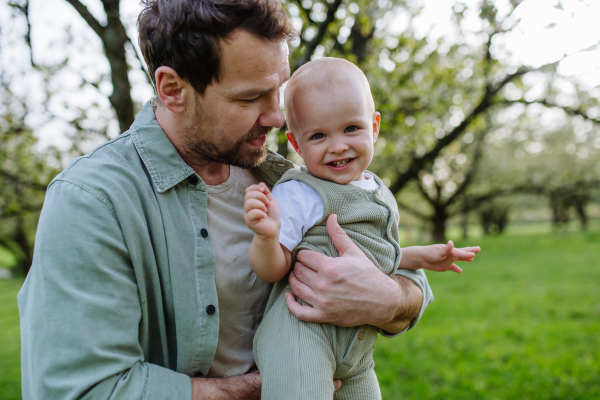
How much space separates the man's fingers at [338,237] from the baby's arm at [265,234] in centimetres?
21

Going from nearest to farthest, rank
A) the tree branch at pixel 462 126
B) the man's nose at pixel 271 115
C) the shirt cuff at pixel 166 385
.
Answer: the shirt cuff at pixel 166 385 < the man's nose at pixel 271 115 < the tree branch at pixel 462 126

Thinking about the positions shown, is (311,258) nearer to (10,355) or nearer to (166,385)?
(166,385)

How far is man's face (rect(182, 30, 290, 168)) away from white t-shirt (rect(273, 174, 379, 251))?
0.22m

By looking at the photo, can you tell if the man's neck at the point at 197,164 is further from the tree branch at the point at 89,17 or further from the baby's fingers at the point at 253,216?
the tree branch at the point at 89,17

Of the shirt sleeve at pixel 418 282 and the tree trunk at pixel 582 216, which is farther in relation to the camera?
the tree trunk at pixel 582 216

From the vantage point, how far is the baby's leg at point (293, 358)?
1653 millimetres

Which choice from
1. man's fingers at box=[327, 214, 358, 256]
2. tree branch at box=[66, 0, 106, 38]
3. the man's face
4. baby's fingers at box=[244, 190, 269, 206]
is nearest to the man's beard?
the man's face

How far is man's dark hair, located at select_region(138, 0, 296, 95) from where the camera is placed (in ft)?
5.86

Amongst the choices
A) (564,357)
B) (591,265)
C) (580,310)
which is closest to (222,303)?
(564,357)

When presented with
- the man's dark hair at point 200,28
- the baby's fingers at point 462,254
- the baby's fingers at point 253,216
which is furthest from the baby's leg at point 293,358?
the man's dark hair at point 200,28

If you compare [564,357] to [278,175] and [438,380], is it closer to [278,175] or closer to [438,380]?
[438,380]

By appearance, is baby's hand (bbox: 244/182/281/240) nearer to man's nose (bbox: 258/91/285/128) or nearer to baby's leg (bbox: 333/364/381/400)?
man's nose (bbox: 258/91/285/128)

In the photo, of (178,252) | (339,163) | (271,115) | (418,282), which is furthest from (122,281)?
(418,282)

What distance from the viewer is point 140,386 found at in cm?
141
